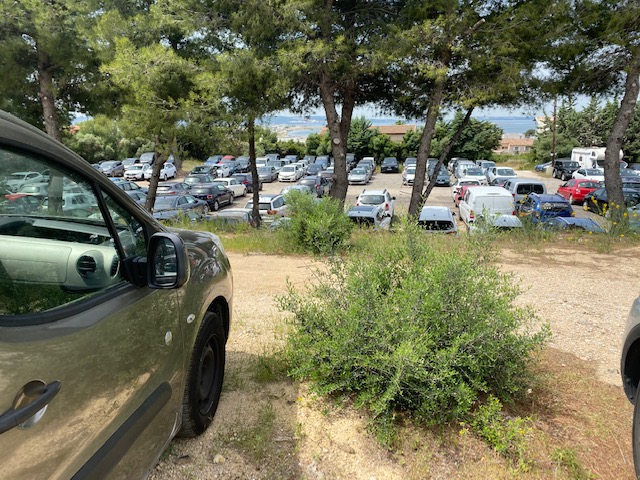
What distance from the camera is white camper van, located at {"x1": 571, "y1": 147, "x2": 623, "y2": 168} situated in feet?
138

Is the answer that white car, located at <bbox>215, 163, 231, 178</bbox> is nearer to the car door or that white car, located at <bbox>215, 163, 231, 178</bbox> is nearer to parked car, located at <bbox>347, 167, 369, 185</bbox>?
parked car, located at <bbox>347, 167, 369, 185</bbox>

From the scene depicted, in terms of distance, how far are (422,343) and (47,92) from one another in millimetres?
16440

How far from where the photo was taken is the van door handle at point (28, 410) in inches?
48.5

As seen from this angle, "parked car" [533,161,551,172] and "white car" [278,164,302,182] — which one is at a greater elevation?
"white car" [278,164,302,182]

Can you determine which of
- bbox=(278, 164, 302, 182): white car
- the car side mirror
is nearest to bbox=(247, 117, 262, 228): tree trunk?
the car side mirror

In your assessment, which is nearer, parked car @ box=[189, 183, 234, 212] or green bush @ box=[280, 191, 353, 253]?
green bush @ box=[280, 191, 353, 253]

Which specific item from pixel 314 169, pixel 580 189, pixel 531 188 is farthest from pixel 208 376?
pixel 314 169

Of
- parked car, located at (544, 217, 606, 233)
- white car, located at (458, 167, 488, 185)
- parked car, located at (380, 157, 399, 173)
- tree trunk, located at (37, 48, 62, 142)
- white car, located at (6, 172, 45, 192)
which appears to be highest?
tree trunk, located at (37, 48, 62, 142)

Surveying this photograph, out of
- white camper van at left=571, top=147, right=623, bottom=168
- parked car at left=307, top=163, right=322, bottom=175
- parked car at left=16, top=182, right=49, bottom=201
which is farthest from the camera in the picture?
parked car at left=307, top=163, right=322, bottom=175

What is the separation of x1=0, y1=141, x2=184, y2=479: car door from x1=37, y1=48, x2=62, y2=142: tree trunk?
49.3 feet

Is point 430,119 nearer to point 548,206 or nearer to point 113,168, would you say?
point 548,206

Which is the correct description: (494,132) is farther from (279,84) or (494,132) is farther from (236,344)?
(236,344)

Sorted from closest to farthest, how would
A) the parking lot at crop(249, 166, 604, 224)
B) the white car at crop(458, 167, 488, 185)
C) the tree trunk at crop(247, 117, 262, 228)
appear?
the tree trunk at crop(247, 117, 262, 228) < the parking lot at crop(249, 166, 604, 224) < the white car at crop(458, 167, 488, 185)

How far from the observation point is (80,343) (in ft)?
5.22
